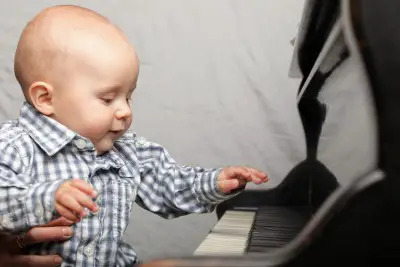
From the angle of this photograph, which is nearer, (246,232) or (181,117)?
(246,232)

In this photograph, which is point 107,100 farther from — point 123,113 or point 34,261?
point 34,261

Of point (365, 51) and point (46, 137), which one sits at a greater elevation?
point (365, 51)

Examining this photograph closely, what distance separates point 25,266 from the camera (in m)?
0.68

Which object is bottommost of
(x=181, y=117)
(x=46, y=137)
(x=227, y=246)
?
(x=181, y=117)

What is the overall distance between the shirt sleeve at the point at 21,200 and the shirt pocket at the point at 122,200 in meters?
0.16

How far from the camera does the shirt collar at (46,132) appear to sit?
77 cm

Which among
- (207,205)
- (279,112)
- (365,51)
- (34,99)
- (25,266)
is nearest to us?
(365,51)

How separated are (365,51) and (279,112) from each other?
44.8 inches

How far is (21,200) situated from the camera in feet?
2.19

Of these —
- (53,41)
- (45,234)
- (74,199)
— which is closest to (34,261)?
(45,234)

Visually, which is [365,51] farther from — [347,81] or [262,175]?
[262,175]

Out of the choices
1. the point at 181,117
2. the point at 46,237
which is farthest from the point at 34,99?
the point at 181,117

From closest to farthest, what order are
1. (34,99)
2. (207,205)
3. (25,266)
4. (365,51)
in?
(365,51)
(25,266)
(34,99)
(207,205)

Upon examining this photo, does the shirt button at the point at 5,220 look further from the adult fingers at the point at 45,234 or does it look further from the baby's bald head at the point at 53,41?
the baby's bald head at the point at 53,41
